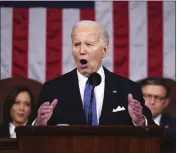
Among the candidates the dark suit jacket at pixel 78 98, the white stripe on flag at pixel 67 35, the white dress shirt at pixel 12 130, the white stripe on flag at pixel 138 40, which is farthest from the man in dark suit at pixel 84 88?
the white dress shirt at pixel 12 130

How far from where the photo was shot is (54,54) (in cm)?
349

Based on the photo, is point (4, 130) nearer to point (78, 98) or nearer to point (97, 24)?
point (78, 98)

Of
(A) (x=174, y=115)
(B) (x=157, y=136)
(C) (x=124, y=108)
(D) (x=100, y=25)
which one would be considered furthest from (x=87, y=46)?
(B) (x=157, y=136)

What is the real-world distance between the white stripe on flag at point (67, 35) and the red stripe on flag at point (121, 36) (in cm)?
29

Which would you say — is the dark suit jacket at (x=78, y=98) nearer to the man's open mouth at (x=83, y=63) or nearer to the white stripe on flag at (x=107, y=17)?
the man's open mouth at (x=83, y=63)

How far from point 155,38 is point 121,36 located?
0.84ft

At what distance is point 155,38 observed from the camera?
3.52m

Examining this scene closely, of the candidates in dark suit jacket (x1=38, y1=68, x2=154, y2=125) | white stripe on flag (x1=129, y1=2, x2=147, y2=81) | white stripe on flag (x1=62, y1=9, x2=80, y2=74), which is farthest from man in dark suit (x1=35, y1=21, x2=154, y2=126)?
white stripe on flag (x1=129, y1=2, x2=147, y2=81)

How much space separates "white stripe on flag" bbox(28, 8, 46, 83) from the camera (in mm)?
3438

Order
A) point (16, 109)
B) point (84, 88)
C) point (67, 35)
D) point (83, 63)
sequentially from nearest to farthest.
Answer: point (84, 88), point (83, 63), point (16, 109), point (67, 35)

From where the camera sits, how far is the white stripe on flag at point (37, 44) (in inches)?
135

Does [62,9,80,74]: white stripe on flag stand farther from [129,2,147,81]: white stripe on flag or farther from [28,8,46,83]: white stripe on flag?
[129,2,147,81]: white stripe on flag

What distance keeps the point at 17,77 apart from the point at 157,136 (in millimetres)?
1631

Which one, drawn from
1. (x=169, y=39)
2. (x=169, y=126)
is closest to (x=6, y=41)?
(x=169, y=39)
